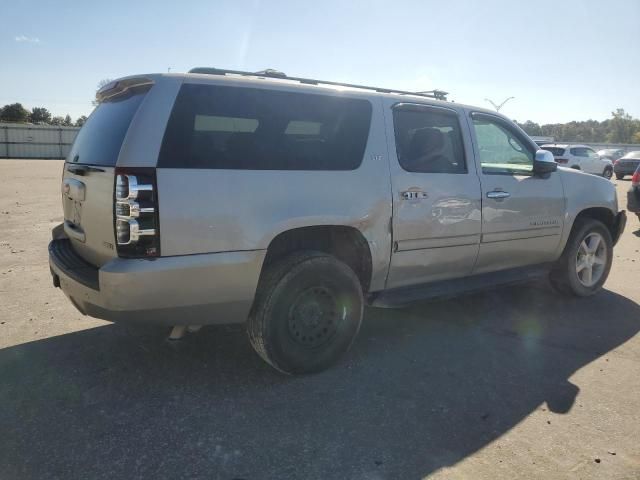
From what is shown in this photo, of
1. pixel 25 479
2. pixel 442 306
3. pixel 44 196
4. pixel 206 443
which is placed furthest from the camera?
pixel 44 196

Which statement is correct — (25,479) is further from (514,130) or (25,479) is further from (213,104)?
(514,130)

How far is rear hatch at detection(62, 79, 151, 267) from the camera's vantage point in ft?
9.39

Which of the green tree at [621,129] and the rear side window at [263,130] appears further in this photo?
the green tree at [621,129]

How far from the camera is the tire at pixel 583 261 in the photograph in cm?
519

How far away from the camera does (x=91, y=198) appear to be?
304cm

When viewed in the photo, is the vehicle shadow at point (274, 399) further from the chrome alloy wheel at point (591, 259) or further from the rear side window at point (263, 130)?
the rear side window at point (263, 130)

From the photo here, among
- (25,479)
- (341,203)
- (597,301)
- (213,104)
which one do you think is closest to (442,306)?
(597,301)

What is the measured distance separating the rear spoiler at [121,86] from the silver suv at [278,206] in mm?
13

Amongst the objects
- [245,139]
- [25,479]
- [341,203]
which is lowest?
[25,479]

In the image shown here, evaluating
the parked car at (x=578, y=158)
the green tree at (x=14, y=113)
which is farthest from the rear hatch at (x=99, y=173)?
the green tree at (x=14, y=113)

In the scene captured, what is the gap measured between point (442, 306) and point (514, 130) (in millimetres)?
1832

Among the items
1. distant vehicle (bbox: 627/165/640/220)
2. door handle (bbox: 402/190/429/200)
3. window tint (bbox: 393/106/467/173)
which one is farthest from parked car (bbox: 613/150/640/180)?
door handle (bbox: 402/190/429/200)

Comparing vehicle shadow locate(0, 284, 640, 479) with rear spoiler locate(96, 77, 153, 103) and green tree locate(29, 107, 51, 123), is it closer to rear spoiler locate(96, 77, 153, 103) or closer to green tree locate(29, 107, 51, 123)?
rear spoiler locate(96, 77, 153, 103)

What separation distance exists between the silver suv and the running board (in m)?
0.02
